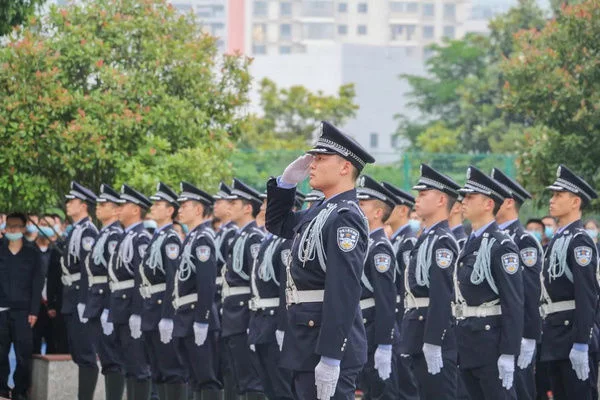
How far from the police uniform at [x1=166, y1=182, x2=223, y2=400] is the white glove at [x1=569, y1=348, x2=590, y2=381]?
3.41 m

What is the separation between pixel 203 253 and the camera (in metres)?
12.2

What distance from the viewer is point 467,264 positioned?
962 cm

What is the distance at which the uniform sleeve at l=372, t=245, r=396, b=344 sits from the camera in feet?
34.3

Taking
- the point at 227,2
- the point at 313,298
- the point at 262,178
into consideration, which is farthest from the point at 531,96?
the point at 227,2

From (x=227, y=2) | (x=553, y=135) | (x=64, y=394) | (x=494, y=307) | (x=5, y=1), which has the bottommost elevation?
(x=64, y=394)

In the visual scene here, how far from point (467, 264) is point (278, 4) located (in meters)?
119

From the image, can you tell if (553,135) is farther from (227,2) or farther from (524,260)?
(227,2)

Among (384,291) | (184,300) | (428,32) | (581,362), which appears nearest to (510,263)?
(581,362)

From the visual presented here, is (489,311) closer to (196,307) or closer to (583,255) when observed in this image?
(583,255)

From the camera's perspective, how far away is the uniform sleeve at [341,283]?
23.3 ft

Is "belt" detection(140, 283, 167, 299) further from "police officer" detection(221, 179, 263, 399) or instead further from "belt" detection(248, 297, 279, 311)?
"belt" detection(248, 297, 279, 311)

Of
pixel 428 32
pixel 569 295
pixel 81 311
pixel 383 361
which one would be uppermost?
pixel 428 32

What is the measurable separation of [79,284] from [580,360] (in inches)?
221

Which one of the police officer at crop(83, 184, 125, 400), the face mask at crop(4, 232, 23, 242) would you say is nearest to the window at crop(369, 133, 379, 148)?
the face mask at crop(4, 232, 23, 242)
